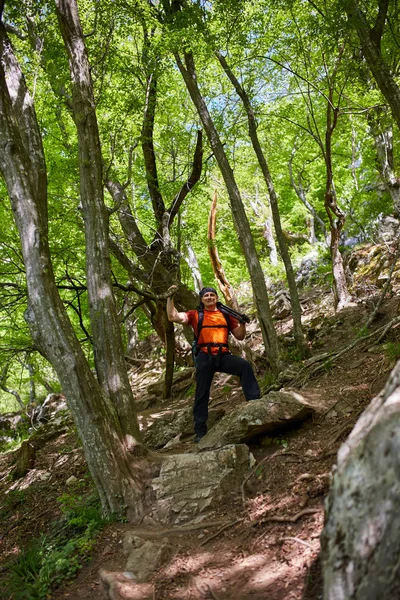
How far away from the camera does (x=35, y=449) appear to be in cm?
933

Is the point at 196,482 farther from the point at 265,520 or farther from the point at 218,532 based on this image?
the point at 265,520

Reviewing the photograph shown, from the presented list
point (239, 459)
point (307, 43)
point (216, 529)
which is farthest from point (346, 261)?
point (216, 529)

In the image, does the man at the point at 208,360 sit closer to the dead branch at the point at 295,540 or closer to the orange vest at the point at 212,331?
the orange vest at the point at 212,331

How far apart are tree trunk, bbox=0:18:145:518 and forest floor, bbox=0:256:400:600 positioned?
0.46 m

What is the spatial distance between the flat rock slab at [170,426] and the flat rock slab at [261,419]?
5.48 ft

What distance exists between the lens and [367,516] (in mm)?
2154

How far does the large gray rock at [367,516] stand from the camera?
1.98 meters

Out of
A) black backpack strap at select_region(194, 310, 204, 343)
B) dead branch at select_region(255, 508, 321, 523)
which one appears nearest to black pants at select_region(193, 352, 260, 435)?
black backpack strap at select_region(194, 310, 204, 343)

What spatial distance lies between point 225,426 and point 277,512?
1611 millimetres

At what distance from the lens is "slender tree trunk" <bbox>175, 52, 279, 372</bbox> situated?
7.80 m

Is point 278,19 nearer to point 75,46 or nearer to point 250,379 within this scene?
point 75,46

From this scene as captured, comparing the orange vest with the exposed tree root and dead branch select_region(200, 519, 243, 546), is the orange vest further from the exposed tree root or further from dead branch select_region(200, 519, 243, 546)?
dead branch select_region(200, 519, 243, 546)

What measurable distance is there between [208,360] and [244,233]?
128 inches

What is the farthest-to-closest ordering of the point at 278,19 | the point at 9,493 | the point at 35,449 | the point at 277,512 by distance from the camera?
the point at 35,449 → the point at 278,19 → the point at 9,493 → the point at 277,512
